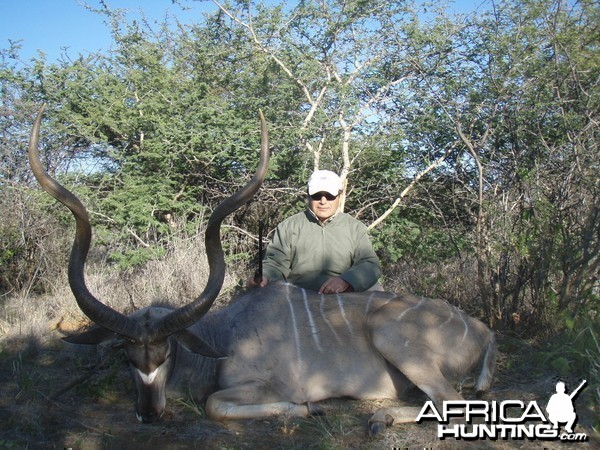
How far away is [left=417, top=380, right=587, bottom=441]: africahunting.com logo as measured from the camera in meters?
2.82

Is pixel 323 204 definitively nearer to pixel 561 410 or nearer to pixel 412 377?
pixel 412 377

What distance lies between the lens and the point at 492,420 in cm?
298

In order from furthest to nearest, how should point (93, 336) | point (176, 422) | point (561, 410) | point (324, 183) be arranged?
point (324, 183), point (93, 336), point (176, 422), point (561, 410)

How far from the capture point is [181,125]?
739 centimetres

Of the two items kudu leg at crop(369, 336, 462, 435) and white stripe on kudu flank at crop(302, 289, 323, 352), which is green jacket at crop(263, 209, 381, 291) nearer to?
white stripe on kudu flank at crop(302, 289, 323, 352)

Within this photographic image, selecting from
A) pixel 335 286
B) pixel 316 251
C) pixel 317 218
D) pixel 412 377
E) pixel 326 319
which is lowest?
pixel 412 377

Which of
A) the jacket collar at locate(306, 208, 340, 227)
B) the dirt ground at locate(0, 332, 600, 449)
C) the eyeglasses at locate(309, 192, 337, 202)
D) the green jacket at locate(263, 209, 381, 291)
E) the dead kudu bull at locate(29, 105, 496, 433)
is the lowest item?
the dirt ground at locate(0, 332, 600, 449)

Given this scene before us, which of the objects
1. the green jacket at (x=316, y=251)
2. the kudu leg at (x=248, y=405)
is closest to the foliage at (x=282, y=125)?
the green jacket at (x=316, y=251)

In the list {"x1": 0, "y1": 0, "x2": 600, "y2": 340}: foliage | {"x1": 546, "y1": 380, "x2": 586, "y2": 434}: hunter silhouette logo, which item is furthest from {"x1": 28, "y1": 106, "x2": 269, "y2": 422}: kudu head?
{"x1": 0, "y1": 0, "x2": 600, "y2": 340}: foliage

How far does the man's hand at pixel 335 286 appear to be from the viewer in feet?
13.3

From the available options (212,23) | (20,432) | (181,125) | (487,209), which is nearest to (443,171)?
(487,209)

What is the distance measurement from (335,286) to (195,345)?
1196mm

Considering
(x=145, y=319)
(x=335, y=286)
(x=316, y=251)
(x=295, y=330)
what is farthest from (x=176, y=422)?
(x=316, y=251)

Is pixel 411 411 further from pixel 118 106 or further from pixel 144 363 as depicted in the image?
pixel 118 106
